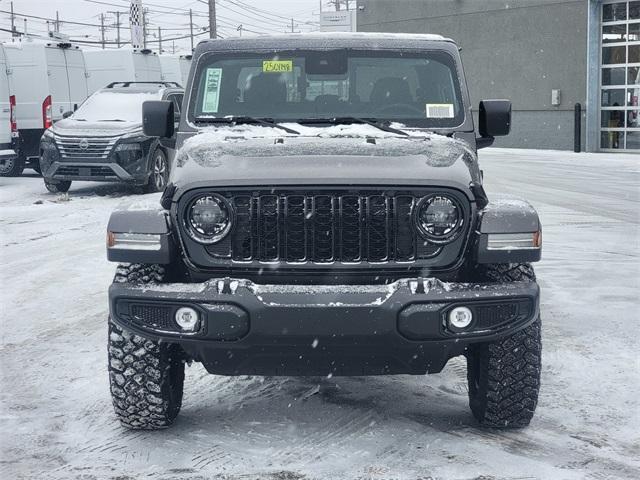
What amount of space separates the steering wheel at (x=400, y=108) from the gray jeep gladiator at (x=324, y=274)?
81 centimetres

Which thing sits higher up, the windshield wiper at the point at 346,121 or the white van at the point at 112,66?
the white van at the point at 112,66

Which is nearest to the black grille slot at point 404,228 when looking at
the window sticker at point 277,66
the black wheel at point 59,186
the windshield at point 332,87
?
the windshield at point 332,87

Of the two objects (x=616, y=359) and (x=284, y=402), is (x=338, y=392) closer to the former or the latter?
(x=284, y=402)

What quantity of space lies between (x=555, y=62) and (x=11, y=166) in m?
19.5

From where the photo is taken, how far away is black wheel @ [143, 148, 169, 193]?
15742 mm

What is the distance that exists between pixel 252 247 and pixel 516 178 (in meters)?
15.6

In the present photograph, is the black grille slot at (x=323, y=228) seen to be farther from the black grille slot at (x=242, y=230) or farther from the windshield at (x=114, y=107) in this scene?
the windshield at (x=114, y=107)

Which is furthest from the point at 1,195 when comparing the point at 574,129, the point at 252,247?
the point at 574,129

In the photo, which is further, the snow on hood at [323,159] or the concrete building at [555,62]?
the concrete building at [555,62]

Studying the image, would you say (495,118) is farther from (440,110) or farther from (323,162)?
(323,162)

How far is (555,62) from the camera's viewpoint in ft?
105

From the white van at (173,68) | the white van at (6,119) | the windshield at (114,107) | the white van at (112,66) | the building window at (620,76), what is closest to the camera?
the windshield at (114,107)

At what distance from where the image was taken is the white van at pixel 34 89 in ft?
62.6

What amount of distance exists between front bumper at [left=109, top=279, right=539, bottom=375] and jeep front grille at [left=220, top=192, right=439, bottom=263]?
0.76ft
